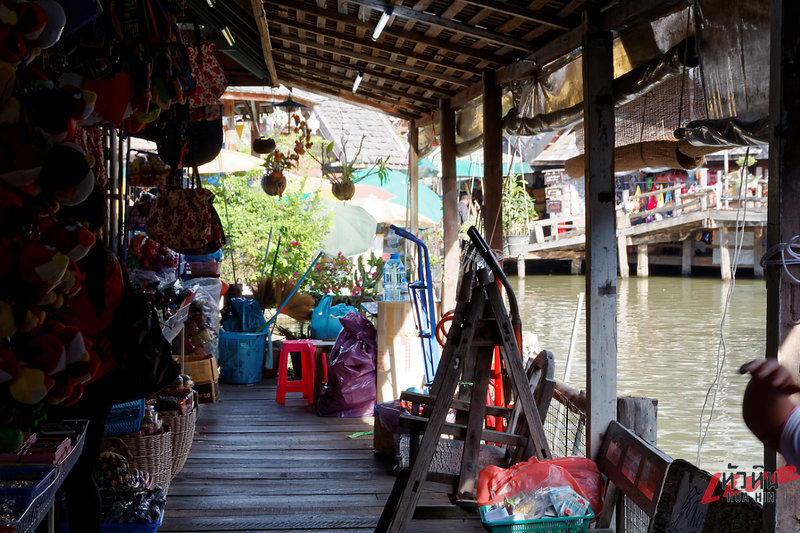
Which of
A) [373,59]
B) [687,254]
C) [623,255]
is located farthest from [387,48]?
[687,254]

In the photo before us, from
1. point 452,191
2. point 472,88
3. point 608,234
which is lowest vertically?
point 608,234

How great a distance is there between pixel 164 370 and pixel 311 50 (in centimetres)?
508

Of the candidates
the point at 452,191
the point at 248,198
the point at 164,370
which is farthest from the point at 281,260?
the point at 164,370

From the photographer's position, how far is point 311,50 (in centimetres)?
682

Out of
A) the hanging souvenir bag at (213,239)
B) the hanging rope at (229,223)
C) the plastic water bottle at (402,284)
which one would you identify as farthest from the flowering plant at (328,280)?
the hanging souvenir bag at (213,239)

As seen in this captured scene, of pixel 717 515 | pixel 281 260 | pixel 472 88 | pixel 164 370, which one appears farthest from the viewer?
pixel 281 260

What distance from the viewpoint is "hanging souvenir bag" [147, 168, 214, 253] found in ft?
12.8

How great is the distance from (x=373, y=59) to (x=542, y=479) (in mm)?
4119

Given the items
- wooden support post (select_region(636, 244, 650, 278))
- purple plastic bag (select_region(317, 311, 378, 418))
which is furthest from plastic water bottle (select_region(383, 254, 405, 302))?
wooden support post (select_region(636, 244, 650, 278))

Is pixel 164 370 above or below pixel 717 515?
above

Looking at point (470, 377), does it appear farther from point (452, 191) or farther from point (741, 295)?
point (741, 295)

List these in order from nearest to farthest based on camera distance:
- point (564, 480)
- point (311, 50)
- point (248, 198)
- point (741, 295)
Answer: point (564, 480) → point (311, 50) → point (248, 198) → point (741, 295)

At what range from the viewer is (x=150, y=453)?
12.3 feet

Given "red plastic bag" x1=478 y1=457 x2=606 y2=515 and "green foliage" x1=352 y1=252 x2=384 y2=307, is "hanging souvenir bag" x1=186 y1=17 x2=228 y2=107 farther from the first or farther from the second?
"green foliage" x1=352 y1=252 x2=384 y2=307
